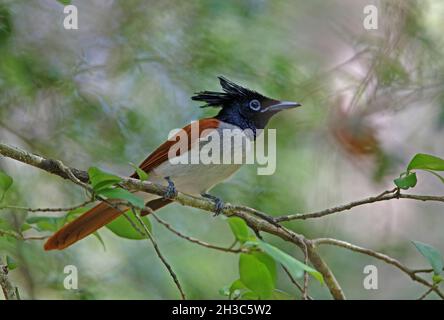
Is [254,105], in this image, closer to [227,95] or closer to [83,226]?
[227,95]

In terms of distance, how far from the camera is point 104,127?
2816mm

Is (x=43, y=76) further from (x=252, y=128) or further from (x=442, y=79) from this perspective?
(x=442, y=79)

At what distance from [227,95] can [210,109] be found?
312 mm

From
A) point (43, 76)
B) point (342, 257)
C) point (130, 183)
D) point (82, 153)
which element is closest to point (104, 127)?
point (82, 153)

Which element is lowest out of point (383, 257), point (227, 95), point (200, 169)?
point (383, 257)

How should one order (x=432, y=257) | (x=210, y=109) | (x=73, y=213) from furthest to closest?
1. (x=210, y=109)
2. (x=73, y=213)
3. (x=432, y=257)

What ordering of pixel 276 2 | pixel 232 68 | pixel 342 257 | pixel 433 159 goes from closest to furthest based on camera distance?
pixel 433 159, pixel 232 68, pixel 276 2, pixel 342 257

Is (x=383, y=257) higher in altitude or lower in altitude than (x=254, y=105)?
lower

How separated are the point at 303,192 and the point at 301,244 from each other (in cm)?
100

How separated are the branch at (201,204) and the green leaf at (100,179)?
16cm

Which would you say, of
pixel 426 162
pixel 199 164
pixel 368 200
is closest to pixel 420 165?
pixel 426 162

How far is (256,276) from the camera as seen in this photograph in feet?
5.02
